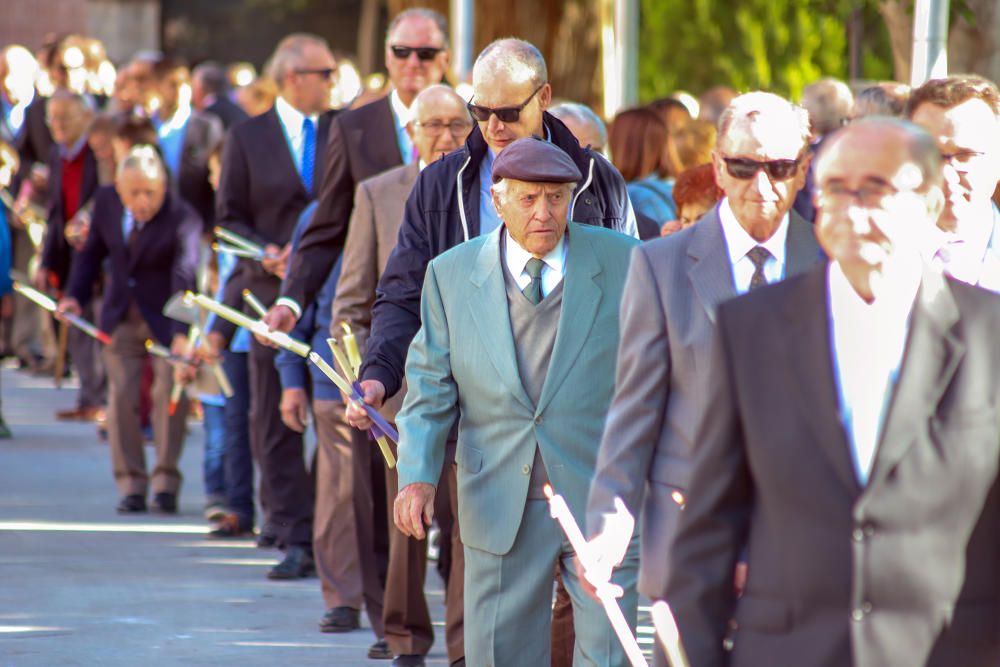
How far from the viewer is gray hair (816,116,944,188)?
3711 millimetres

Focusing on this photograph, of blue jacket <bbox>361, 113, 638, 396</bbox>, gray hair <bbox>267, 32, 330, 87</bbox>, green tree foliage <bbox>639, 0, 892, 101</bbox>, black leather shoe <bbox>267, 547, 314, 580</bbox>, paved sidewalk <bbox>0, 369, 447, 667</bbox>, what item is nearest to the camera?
blue jacket <bbox>361, 113, 638, 396</bbox>

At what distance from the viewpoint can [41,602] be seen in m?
9.13

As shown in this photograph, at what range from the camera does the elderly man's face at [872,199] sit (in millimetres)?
3678

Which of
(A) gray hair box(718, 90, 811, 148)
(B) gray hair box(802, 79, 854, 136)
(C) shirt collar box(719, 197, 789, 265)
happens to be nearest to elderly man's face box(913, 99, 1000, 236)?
(A) gray hair box(718, 90, 811, 148)

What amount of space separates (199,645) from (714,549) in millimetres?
4775

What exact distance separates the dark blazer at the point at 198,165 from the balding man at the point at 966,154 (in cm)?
754

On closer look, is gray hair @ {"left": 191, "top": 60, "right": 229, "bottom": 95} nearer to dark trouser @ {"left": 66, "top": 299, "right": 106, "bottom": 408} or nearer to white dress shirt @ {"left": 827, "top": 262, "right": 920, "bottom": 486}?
dark trouser @ {"left": 66, "top": 299, "right": 106, "bottom": 408}

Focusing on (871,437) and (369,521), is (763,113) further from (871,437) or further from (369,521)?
(369,521)

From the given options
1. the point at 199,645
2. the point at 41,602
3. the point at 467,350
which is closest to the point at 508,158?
the point at 467,350

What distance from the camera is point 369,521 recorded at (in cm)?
852

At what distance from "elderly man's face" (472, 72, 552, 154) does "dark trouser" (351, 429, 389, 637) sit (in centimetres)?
219

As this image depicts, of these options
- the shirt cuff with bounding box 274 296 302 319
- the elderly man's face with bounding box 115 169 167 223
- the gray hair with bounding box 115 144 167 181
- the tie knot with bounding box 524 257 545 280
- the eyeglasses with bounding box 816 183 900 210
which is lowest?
the shirt cuff with bounding box 274 296 302 319

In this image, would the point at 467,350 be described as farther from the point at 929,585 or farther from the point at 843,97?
the point at 843,97

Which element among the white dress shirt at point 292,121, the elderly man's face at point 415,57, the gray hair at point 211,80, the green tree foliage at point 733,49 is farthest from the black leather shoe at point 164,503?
the green tree foliage at point 733,49
